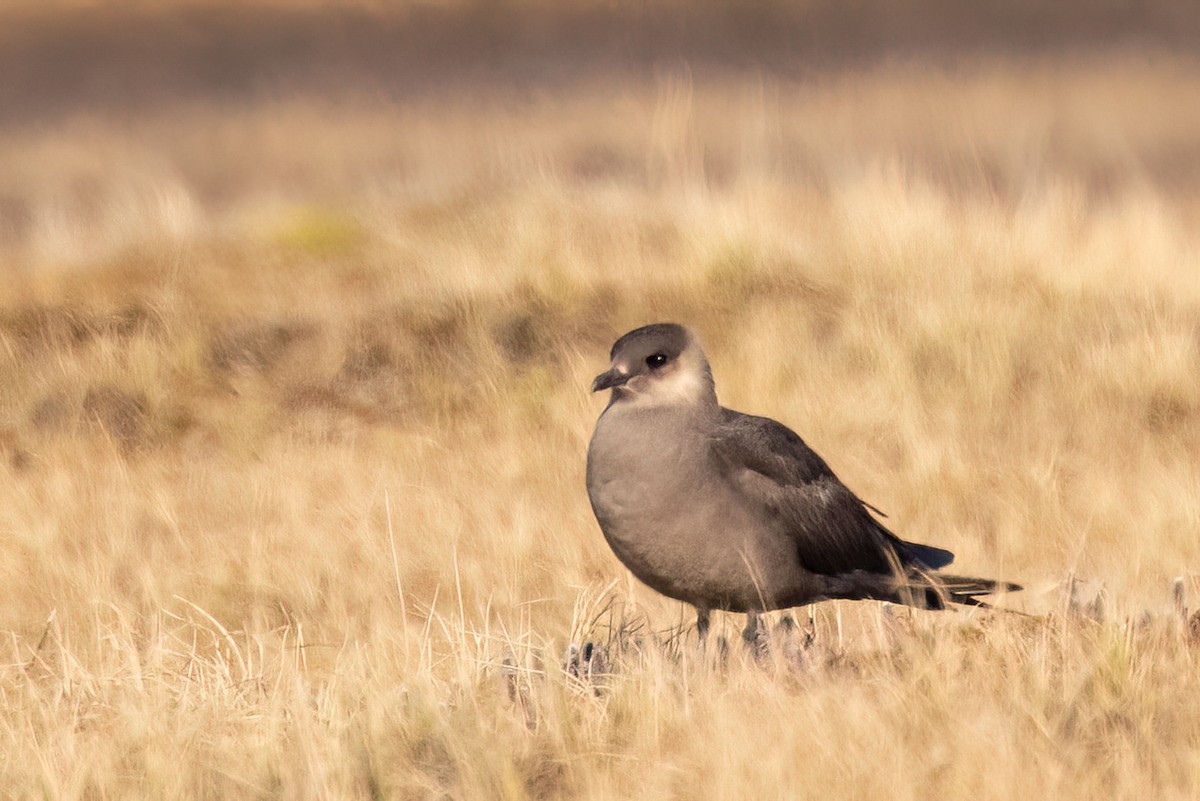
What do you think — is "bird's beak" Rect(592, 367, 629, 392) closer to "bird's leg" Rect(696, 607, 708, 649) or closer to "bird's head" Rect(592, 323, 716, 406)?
"bird's head" Rect(592, 323, 716, 406)

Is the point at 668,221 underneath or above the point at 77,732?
above

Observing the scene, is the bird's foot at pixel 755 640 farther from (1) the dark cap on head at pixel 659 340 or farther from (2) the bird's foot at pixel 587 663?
(1) the dark cap on head at pixel 659 340

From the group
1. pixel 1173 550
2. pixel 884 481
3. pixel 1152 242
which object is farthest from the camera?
pixel 1152 242

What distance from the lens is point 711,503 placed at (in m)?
4.94

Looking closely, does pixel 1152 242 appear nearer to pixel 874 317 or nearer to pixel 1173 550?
pixel 874 317

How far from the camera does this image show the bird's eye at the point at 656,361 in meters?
5.09

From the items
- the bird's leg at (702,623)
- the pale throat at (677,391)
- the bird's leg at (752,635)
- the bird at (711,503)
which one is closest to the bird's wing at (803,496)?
the bird at (711,503)

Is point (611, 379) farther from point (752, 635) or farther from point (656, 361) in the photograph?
point (752, 635)

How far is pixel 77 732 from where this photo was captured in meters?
4.87

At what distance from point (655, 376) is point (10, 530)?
4.03 metres

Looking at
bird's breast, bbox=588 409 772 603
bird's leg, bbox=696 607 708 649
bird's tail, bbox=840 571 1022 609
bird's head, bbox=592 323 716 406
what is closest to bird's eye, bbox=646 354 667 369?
bird's head, bbox=592 323 716 406

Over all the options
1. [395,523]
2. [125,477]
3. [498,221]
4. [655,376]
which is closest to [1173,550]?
[655,376]

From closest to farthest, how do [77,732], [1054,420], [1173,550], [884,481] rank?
[77,732] → [1173,550] → [884,481] → [1054,420]

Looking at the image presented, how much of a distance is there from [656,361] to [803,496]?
74 centimetres
